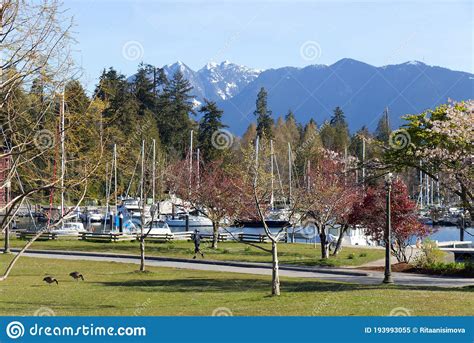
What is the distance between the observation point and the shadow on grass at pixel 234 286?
940 inches

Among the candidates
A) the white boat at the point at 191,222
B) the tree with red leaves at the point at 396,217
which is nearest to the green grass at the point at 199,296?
the tree with red leaves at the point at 396,217

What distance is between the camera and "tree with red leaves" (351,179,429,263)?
1420 inches

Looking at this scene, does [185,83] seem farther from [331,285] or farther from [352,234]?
[331,285]

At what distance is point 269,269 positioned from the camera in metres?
33.6

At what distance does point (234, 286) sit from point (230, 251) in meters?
17.5

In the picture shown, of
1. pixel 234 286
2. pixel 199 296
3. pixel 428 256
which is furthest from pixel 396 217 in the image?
pixel 199 296

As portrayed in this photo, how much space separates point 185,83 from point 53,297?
111m

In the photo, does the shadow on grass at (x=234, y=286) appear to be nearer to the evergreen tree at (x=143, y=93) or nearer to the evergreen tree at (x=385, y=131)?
the evergreen tree at (x=385, y=131)

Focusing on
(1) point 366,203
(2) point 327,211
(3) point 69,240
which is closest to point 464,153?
(1) point 366,203

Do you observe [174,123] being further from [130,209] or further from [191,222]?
[191,222]

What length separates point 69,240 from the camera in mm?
50188

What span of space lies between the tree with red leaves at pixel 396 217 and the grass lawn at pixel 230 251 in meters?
2.20

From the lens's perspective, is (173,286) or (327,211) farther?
(327,211)

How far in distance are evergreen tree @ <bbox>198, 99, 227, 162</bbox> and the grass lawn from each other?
49.3 metres
